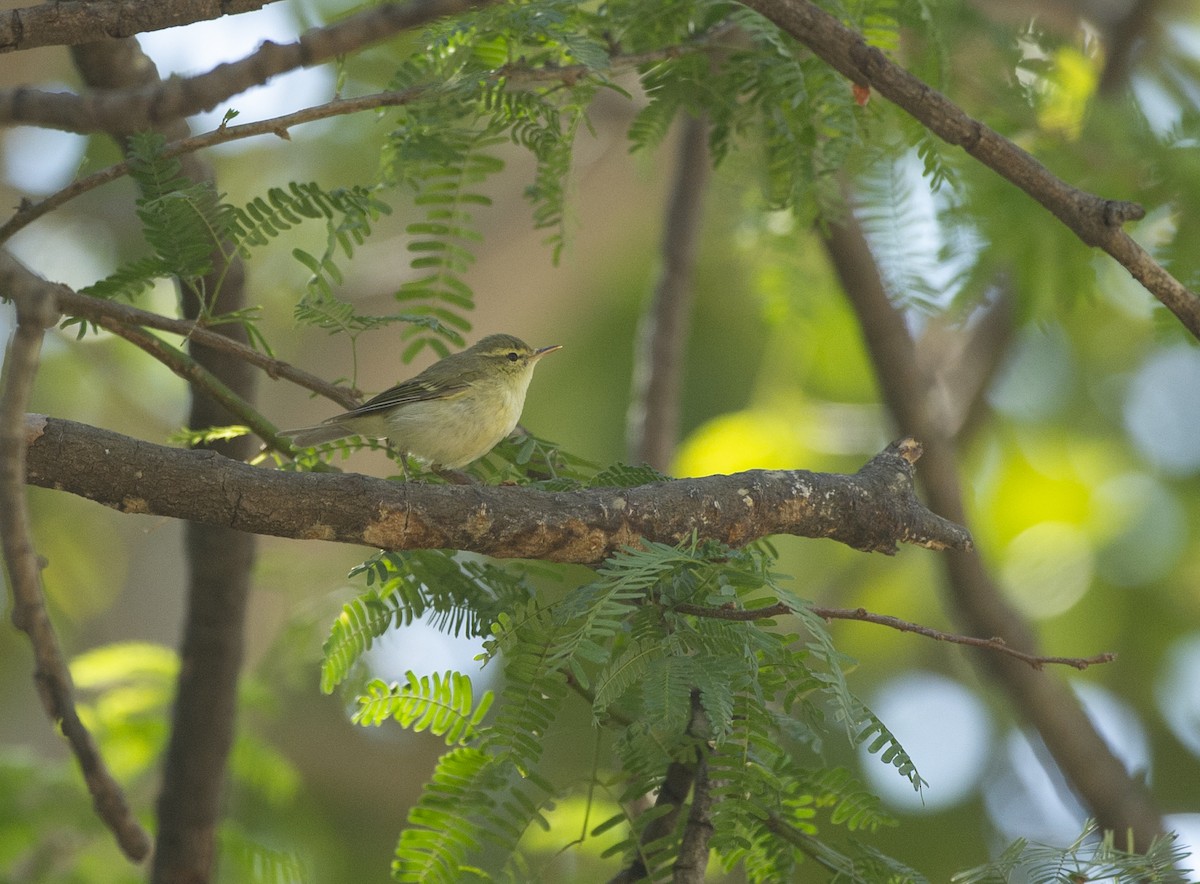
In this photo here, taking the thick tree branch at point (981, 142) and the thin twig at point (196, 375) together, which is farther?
the thin twig at point (196, 375)

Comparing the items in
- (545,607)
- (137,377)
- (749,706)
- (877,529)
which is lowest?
(749,706)

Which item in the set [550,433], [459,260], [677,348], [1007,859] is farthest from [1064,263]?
[550,433]

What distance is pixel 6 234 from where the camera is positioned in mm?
2947

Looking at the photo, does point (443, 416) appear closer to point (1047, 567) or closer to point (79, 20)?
point (79, 20)

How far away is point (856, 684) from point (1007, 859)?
5380mm

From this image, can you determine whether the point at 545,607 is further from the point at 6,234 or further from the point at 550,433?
the point at 550,433

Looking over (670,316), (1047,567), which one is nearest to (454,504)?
(670,316)

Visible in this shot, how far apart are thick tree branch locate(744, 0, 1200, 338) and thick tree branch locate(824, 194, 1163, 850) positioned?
2.29 meters

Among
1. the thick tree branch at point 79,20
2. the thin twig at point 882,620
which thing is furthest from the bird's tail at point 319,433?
the thin twig at point 882,620

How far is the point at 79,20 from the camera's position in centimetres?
258

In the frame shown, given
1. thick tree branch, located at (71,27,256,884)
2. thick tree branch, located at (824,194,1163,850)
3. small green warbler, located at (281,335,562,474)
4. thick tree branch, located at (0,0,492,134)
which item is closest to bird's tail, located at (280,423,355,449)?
small green warbler, located at (281,335,562,474)

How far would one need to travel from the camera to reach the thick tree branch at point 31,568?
1.62m

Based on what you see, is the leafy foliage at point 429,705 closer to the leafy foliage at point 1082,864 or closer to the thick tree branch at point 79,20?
the leafy foliage at point 1082,864

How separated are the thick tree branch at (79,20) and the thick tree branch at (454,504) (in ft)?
2.83
